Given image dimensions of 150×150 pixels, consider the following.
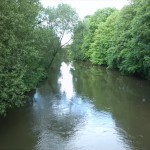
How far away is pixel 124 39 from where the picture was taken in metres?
49.0

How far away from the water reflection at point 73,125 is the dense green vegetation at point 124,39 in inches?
481

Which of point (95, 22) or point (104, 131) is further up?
point (95, 22)

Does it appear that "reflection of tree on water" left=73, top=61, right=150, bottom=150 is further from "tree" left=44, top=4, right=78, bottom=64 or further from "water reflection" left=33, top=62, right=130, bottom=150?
"tree" left=44, top=4, right=78, bottom=64

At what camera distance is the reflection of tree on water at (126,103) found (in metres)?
21.0

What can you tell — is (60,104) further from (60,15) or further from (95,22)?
(95,22)

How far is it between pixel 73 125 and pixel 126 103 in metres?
9.09

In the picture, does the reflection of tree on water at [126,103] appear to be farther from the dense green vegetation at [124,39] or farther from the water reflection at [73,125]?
the dense green vegetation at [124,39]

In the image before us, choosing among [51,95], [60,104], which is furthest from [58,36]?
[60,104]

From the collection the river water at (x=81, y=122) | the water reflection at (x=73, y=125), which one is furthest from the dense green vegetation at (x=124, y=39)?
the water reflection at (x=73, y=125)

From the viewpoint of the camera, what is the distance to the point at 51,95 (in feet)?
114

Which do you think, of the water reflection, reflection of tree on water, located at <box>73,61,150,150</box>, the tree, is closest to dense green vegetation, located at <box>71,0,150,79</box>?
the tree

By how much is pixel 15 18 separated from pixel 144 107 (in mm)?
14244

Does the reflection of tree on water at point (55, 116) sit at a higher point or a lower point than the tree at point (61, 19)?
lower

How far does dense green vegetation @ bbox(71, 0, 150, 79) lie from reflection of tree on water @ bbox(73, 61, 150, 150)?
309cm
